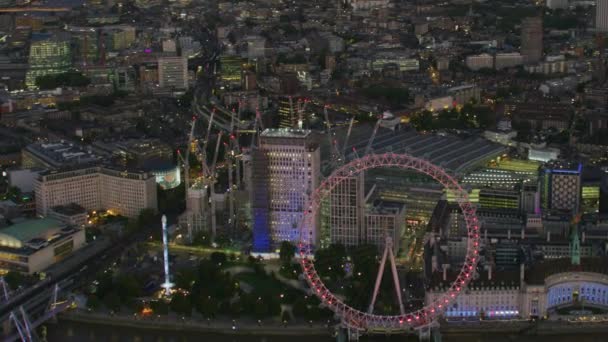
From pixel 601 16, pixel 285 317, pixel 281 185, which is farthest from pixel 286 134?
pixel 601 16

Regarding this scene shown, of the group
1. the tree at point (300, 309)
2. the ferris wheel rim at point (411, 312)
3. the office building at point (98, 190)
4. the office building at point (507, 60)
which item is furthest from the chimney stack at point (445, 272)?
the office building at point (507, 60)

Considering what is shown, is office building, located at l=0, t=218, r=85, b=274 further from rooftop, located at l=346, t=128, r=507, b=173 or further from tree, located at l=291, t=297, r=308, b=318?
rooftop, located at l=346, t=128, r=507, b=173

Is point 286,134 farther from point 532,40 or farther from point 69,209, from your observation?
point 532,40

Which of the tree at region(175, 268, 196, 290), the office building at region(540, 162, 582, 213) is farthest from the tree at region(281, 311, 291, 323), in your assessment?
the office building at region(540, 162, 582, 213)

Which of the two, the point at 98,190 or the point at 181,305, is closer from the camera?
the point at 181,305

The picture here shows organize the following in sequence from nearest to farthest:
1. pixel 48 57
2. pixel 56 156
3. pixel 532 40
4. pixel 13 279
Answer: pixel 13 279 < pixel 56 156 < pixel 48 57 < pixel 532 40

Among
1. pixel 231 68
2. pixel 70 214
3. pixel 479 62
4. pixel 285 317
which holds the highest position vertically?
pixel 231 68
